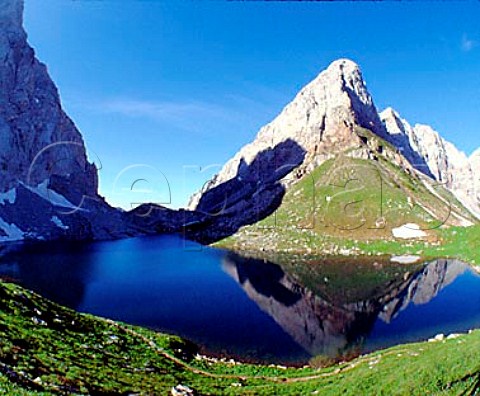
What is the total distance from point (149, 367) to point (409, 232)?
345ft

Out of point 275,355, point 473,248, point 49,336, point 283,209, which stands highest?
point 283,209

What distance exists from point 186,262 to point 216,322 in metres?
52.5

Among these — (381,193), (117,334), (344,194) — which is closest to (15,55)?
(344,194)

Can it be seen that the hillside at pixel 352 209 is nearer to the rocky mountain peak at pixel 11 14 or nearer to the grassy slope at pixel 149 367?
the grassy slope at pixel 149 367

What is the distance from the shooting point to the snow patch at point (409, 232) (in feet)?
355

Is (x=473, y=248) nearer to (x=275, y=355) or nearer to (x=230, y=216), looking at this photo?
(x=275, y=355)

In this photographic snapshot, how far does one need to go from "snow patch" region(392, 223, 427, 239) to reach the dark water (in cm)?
2445

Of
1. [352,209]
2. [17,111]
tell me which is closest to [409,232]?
[352,209]

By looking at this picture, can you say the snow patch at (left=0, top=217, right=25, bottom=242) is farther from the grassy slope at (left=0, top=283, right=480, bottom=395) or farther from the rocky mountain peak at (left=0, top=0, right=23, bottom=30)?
the grassy slope at (left=0, top=283, right=480, bottom=395)

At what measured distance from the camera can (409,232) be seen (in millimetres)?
110438

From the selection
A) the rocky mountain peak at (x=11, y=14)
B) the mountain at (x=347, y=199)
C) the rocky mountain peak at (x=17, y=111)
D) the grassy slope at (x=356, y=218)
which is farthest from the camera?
the rocky mountain peak at (x=11, y=14)

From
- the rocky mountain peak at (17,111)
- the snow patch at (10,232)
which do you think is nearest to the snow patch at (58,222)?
the snow patch at (10,232)

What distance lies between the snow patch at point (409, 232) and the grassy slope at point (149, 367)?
89.7 m

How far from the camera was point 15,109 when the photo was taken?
187 m
